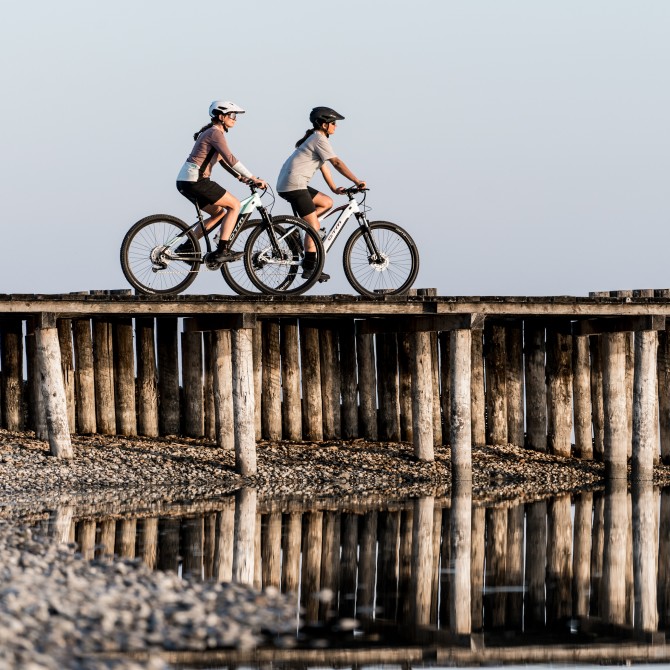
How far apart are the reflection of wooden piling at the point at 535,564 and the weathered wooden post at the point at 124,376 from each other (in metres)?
6.72

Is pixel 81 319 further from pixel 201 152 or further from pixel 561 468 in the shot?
pixel 561 468

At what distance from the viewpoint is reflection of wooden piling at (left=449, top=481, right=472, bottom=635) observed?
1106cm

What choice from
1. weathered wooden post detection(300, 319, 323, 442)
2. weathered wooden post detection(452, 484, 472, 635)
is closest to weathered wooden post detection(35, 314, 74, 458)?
weathered wooden post detection(300, 319, 323, 442)

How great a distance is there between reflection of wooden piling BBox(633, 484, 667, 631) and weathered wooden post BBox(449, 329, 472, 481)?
2511mm

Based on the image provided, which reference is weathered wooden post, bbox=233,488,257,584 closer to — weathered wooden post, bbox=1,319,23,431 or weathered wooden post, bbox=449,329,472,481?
weathered wooden post, bbox=449,329,472,481

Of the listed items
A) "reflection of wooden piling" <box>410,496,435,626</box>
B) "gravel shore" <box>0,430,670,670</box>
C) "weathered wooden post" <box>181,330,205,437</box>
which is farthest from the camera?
"weathered wooden post" <box>181,330,205,437</box>

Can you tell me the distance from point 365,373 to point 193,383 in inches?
112

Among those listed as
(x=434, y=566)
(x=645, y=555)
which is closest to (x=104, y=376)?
(x=434, y=566)

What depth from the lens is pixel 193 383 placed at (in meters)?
21.4

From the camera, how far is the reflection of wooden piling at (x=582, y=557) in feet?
38.9

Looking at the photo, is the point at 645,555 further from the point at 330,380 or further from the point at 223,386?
the point at 330,380

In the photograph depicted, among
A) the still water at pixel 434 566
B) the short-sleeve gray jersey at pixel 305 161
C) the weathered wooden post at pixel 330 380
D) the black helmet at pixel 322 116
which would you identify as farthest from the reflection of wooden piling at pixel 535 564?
the black helmet at pixel 322 116

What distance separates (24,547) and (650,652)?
6237mm

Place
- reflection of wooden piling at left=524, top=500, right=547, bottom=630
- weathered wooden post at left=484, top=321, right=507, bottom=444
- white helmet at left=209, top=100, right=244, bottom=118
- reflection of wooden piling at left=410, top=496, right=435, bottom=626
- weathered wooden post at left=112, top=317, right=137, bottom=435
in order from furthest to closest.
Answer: weathered wooden post at left=484, top=321, right=507, bottom=444 < weathered wooden post at left=112, top=317, right=137, bottom=435 < white helmet at left=209, top=100, right=244, bottom=118 < reflection of wooden piling at left=410, top=496, right=435, bottom=626 < reflection of wooden piling at left=524, top=500, right=547, bottom=630
